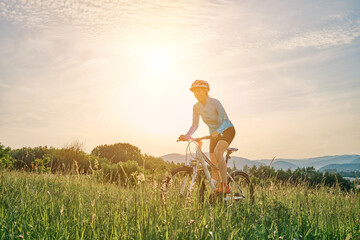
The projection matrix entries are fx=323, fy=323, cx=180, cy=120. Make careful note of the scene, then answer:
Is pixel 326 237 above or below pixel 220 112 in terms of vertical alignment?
below

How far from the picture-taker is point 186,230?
11.1ft

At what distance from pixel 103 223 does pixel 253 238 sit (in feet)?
5.60

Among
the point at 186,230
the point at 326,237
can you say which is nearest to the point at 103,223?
the point at 186,230

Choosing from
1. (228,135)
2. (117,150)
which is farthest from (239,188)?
(117,150)

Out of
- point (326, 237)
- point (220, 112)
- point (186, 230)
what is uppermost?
point (220, 112)

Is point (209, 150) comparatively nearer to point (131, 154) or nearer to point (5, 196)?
point (5, 196)

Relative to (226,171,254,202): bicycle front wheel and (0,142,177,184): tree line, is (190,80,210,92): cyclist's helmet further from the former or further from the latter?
(0,142,177,184): tree line

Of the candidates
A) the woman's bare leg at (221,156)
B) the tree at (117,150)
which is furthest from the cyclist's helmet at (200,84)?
the tree at (117,150)

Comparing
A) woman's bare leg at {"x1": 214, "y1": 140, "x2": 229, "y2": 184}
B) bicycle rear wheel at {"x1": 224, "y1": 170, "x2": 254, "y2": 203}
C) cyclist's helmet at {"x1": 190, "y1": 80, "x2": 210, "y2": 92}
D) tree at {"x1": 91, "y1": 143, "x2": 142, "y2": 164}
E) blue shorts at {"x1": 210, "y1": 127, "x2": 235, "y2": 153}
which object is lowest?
bicycle rear wheel at {"x1": 224, "y1": 170, "x2": 254, "y2": 203}

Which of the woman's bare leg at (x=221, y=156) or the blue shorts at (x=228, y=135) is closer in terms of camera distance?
the woman's bare leg at (x=221, y=156)

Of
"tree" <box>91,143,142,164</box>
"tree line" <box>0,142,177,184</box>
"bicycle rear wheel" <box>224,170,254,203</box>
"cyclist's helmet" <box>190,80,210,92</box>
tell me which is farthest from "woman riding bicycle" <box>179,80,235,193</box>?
"tree" <box>91,143,142,164</box>

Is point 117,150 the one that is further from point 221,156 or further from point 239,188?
point 221,156

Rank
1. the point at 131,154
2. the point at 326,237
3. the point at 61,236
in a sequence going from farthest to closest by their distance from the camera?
the point at 131,154 < the point at 326,237 < the point at 61,236

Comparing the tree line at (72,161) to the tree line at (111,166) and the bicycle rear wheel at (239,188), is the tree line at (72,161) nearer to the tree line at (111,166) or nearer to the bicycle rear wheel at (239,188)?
the tree line at (111,166)
